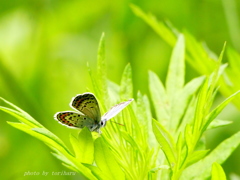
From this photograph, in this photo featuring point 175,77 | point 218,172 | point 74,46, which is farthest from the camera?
point 74,46

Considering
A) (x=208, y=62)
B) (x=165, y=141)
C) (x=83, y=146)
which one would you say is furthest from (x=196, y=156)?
(x=208, y=62)

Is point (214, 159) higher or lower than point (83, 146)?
lower

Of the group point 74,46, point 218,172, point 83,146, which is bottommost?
point 218,172

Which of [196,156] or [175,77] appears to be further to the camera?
[175,77]

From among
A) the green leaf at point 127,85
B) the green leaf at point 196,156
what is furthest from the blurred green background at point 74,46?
the green leaf at point 196,156

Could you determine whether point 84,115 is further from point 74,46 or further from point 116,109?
point 74,46

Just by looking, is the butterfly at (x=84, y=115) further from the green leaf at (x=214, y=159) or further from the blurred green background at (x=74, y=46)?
the blurred green background at (x=74, y=46)

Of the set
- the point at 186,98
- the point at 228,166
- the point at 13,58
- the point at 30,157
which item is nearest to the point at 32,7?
the point at 13,58
